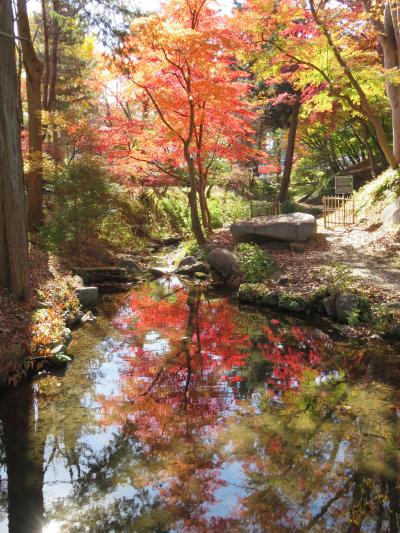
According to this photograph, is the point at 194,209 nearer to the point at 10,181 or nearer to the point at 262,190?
the point at 10,181

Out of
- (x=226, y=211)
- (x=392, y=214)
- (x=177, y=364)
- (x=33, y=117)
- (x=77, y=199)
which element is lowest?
(x=177, y=364)

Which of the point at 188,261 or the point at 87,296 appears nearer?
the point at 87,296

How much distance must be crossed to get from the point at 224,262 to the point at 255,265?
44.9 inches

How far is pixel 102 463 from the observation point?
417 centimetres

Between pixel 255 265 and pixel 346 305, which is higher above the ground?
pixel 255 265

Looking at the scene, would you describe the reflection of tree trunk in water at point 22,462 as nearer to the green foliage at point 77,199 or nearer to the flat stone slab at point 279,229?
the green foliage at point 77,199

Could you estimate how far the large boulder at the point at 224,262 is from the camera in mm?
11562

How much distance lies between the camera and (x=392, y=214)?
11.8m

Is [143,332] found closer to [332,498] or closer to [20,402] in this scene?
[20,402]

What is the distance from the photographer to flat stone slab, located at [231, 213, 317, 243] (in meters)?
12.2

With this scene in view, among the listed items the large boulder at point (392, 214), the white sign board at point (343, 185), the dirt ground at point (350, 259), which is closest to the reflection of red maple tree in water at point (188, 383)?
the dirt ground at point (350, 259)

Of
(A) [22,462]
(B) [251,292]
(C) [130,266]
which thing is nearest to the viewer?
(A) [22,462]

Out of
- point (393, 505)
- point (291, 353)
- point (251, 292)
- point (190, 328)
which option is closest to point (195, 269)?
point (251, 292)

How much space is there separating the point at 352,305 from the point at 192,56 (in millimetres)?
6812
